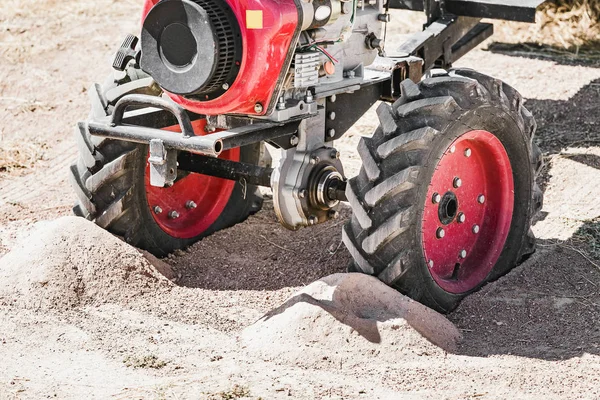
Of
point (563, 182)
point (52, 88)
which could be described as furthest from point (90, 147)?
point (52, 88)

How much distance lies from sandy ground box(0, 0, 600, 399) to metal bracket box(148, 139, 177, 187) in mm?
664

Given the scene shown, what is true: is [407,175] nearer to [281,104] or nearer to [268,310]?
[281,104]

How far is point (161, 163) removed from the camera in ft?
15.1

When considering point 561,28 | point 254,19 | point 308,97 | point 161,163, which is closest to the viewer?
point 254,19

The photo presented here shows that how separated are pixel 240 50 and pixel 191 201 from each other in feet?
5.08

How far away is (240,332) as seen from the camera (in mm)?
4711

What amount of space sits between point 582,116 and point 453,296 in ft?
10.8

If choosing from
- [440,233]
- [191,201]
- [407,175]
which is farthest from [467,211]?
[191,201]

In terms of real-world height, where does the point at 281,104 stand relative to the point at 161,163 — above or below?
above

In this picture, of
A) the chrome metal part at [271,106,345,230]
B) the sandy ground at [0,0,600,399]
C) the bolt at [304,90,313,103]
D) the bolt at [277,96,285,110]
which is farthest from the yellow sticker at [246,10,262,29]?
the sandy ground at [0,0,600,399]

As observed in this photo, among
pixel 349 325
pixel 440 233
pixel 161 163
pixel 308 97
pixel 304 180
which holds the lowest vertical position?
pixel 349 325

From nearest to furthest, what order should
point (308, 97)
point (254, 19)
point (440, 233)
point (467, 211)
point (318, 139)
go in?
point (254, 19) → point (308, 97) → point (440, 233) → point (318, 139) → point (467, 211)

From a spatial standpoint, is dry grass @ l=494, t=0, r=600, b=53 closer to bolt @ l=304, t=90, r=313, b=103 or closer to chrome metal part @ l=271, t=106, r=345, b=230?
chrome metal part @ l=271, t=106, r=345, b=230

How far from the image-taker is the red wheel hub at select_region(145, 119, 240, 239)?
18.5 ft
